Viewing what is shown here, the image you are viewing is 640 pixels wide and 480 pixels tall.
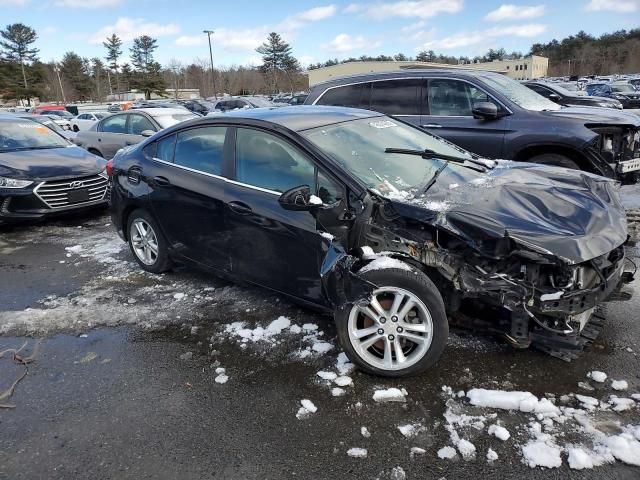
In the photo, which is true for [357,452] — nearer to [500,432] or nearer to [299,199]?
[500,432]

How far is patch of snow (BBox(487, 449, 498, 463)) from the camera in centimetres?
242

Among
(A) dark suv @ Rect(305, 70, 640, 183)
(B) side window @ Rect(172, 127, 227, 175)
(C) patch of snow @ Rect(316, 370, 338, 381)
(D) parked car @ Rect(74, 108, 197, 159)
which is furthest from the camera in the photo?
(D) parked car @ Rect(74, 108, 197, 159)

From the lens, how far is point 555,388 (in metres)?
2.92

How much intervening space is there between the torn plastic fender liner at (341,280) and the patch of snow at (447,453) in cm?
96

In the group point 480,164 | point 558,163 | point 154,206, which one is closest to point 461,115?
point 558,163

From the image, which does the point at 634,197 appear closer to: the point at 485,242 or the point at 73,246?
the point at 485,242

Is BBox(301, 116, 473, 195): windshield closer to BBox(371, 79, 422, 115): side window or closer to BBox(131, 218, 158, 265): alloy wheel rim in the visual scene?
BBox(131, 218, 158, 265): alloy wheel rim

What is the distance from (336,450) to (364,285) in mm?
964

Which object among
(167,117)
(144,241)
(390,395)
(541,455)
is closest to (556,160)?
(390,395)

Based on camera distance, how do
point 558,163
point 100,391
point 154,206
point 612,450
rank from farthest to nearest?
point 558,163 < point 154,206 < point 100,391 < point 612,450

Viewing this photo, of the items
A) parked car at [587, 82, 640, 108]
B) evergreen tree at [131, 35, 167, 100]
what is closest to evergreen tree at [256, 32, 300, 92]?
evergreen tree at [131, 35, 167, 100]

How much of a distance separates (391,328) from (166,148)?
9.67 feet

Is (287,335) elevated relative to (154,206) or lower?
lower

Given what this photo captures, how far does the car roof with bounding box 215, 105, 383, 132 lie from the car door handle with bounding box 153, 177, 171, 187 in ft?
2.50
